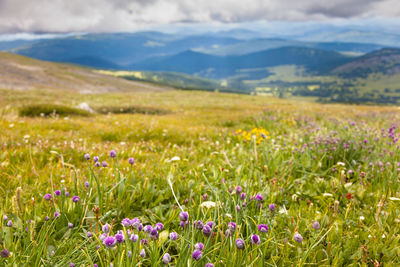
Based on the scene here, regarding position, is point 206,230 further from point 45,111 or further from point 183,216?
point 45,111

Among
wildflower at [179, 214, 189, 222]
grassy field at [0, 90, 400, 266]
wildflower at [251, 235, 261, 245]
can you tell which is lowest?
grassy field at [0, 90, 400, 266]

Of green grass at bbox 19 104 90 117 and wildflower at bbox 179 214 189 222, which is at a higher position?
wildflower at bbox 179 214 189 222

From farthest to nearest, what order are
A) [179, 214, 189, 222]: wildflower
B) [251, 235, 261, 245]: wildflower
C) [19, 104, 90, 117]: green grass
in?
1. [19, 104, 90, 117]: green grass
2. [179, 214, 189, 222]: wildflower
3. [251, 235, 261, 245]: wildflower

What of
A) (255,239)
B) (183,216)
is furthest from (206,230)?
(255,239)

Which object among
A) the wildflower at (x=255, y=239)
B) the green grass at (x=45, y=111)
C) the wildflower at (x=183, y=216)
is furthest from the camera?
the green grass at (x=45, y=111)

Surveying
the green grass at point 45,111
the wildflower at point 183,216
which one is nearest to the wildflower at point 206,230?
the wildflower at point 183,216

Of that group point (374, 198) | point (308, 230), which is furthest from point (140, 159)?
point (374, 198)

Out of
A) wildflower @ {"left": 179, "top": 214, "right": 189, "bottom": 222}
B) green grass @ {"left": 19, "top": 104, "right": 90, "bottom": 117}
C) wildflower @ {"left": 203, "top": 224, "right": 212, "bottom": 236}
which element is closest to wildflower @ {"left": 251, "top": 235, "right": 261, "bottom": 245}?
wildflower @ {"left": 203, "top": 224, "right": 212, "bottom": 236}

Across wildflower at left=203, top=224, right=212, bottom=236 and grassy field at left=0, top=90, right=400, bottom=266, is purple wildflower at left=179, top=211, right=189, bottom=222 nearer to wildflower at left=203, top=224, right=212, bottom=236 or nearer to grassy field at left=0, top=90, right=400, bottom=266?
grassy field at left=0, top=90, right=400, bottom=266

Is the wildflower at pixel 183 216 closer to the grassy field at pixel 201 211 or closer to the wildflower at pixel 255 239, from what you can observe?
the grassy field at pixel 201 211

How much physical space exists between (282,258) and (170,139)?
723 centimetres

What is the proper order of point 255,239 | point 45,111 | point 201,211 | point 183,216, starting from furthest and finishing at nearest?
point 45,111 < point 201,211 < point 183,216 < point 255,239

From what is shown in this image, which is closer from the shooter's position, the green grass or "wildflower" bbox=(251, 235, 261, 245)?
"wildflower" bbox=(251, 235, 261, 245)

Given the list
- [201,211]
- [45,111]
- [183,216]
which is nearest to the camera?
[183,216]
